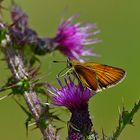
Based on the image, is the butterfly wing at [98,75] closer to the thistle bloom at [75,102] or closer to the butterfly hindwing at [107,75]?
the butterfly hindwing at [107,75]

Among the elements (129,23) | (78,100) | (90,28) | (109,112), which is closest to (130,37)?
(129,23)

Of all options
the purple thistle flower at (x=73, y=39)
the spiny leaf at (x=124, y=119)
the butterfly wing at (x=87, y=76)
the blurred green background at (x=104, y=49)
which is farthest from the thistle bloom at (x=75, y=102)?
the blurred green background at (x=104, y=49)

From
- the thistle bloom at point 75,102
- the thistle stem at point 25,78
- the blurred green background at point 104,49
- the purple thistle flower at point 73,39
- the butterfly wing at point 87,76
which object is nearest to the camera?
the butterfly wing at point 87,76

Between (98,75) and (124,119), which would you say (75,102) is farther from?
(124,119)

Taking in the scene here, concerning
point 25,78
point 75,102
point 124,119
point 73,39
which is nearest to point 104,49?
point 73,39

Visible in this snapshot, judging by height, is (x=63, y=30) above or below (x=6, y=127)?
above

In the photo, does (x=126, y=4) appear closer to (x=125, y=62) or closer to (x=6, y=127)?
(x=125, y=62)

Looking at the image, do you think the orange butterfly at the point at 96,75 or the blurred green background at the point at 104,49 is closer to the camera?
the orange butterfly at the point at 96,75
